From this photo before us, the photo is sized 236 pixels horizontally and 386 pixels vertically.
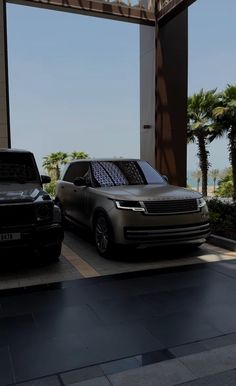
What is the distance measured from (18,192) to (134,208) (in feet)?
5.73

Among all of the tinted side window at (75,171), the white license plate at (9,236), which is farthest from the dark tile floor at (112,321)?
the tinted side window at (75,171)

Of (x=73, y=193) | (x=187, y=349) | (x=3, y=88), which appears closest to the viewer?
(x=187, y=349)

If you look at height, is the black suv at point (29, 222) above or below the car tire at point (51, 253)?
above

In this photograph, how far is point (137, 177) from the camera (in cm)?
732

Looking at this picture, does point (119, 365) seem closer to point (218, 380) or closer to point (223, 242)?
point (218, 380)

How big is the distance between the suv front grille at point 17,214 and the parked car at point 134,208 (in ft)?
4.32

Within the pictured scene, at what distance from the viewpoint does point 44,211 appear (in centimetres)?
543

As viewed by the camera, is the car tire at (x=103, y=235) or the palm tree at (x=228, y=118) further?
Answer: the palm tree at (x=228, y=118)

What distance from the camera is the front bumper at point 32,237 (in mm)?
5125

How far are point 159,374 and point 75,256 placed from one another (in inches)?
147

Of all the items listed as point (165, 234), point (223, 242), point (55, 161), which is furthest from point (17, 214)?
point (55, 161)

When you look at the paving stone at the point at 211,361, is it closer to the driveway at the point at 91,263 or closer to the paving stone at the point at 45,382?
the paving stone at the point at 45,382

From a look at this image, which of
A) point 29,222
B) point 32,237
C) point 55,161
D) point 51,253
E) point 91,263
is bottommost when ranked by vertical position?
point 91,263

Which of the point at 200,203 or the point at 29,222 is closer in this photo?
the point at 29,222
